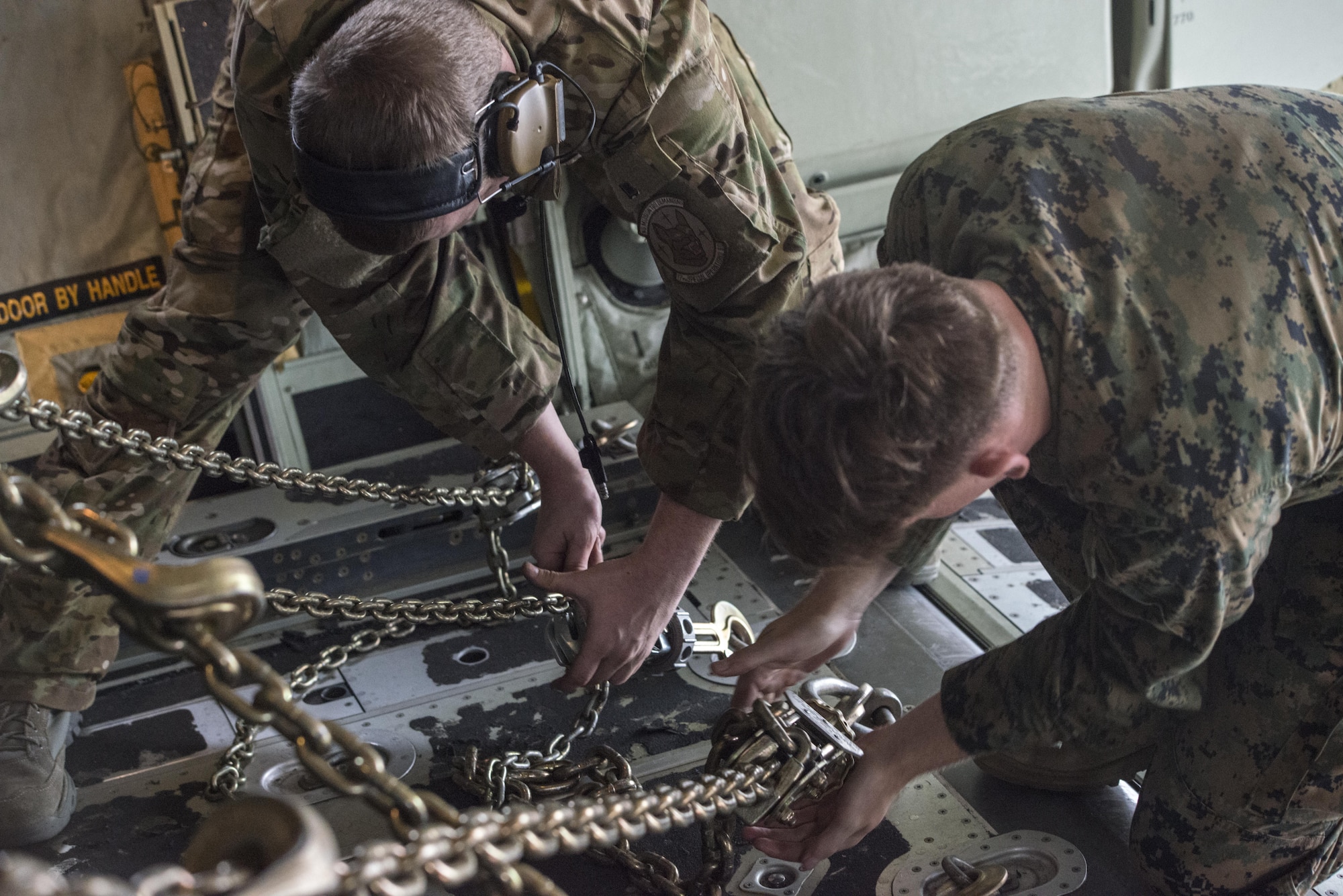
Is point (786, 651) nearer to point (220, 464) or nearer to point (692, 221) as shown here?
point (692, 221)

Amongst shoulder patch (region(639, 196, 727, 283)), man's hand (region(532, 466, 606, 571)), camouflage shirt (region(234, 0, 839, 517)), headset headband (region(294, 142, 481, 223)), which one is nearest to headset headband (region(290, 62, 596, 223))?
headset headband (region(294, 142, 481, 223))

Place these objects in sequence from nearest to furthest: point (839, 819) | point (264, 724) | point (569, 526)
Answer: point (264, 724), point (839, 819), point (569, 526)

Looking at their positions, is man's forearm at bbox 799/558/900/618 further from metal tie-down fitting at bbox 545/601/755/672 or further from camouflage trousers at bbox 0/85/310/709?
camouflage trousers at bbox 0/85/310/709

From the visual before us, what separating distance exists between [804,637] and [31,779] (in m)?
1.31

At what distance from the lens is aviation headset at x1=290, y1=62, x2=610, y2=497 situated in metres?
1.59

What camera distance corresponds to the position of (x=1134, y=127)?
154cm

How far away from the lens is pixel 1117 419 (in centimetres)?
142

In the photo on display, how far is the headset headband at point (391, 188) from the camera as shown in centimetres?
158

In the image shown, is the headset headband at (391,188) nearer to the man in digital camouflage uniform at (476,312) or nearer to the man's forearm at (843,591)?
the man in digital camouflage uniform at (476,312)

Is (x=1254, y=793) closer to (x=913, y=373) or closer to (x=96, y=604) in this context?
(x=913, y=373)

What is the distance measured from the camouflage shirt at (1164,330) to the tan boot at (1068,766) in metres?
0.43

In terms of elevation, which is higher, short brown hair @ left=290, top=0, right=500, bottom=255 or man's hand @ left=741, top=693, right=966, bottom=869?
short brown hair @ left=290, top=0, right=500, bottom=255

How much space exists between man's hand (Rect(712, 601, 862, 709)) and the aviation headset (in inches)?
29.8

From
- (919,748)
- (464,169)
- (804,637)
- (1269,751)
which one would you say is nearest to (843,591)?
(804,637)
